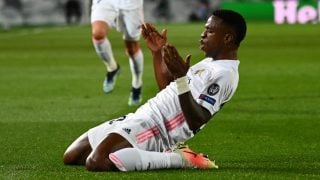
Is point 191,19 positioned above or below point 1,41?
below

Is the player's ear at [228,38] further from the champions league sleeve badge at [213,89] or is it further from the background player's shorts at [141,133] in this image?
the background player's shorts at [141,133]

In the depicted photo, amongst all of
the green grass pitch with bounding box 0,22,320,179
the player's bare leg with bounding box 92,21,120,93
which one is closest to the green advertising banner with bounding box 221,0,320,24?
the green grass pitch with bounding box 0,22,320,179

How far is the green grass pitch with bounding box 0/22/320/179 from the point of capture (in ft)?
25.0

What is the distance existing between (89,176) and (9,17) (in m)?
45.7

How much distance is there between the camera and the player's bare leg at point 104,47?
13312mm

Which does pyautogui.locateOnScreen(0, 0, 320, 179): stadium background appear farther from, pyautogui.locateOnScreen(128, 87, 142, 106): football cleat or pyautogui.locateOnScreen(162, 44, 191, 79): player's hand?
pyautogui.locateOnScreen(162, 44, 191, 79): player's hand

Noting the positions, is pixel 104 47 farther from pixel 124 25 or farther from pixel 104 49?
pixel 124 25

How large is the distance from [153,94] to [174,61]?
26.0 feet

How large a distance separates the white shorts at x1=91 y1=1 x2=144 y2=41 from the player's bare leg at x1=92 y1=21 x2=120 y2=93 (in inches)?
3.6

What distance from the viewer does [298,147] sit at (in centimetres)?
897

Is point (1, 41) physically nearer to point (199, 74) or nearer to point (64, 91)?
point (64, 91)

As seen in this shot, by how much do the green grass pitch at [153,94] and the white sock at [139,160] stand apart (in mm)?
74

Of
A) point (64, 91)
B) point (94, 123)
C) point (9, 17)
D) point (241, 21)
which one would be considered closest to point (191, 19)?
point (9, 17)

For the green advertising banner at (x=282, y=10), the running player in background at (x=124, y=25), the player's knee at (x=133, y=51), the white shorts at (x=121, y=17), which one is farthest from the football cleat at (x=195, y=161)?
the green advertising banner at (x=282, y=10)
